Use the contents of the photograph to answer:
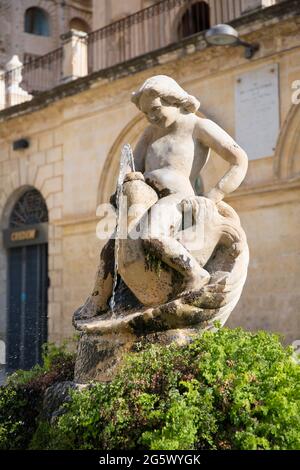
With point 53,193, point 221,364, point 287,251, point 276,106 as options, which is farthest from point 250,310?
point 221,364

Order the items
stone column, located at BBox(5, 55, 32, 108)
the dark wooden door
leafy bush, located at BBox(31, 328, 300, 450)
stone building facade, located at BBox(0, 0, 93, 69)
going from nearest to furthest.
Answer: leafy bush, located at BBox(31, 328, 300, 450)
the dark wooden door
stone column, located at BBox(5, 55, 32, 108)
stone building facade, located at BBox(0, 0, 93, 69)

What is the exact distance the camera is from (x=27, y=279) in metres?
14.9

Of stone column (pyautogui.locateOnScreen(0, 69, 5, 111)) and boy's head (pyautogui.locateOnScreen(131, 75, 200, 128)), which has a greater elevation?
stone column (pyautogui.locateOnScreen(0, 69, 5, 111))

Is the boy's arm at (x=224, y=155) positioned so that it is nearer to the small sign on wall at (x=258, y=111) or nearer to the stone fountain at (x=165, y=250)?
the stone fountain at (x=165, y=250)

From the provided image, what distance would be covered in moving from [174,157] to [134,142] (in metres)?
7.48

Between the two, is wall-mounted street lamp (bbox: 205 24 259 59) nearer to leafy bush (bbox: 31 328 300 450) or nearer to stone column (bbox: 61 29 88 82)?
stone column (bbox: 61 29 88 82)

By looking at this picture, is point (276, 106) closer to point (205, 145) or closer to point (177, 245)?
point (205, 145)

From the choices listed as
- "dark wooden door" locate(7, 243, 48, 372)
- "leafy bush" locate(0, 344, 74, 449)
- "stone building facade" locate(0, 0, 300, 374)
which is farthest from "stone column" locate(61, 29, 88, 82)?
"leafy bush" locate(0, 344, 74, 449)

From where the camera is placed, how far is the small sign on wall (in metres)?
10.3

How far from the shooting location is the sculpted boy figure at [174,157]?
16.0ft

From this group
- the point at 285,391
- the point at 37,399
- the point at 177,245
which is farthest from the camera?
the point at 37,399

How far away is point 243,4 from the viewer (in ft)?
39.3

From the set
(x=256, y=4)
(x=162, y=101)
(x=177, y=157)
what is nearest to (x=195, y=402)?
(x=177, y=157)
